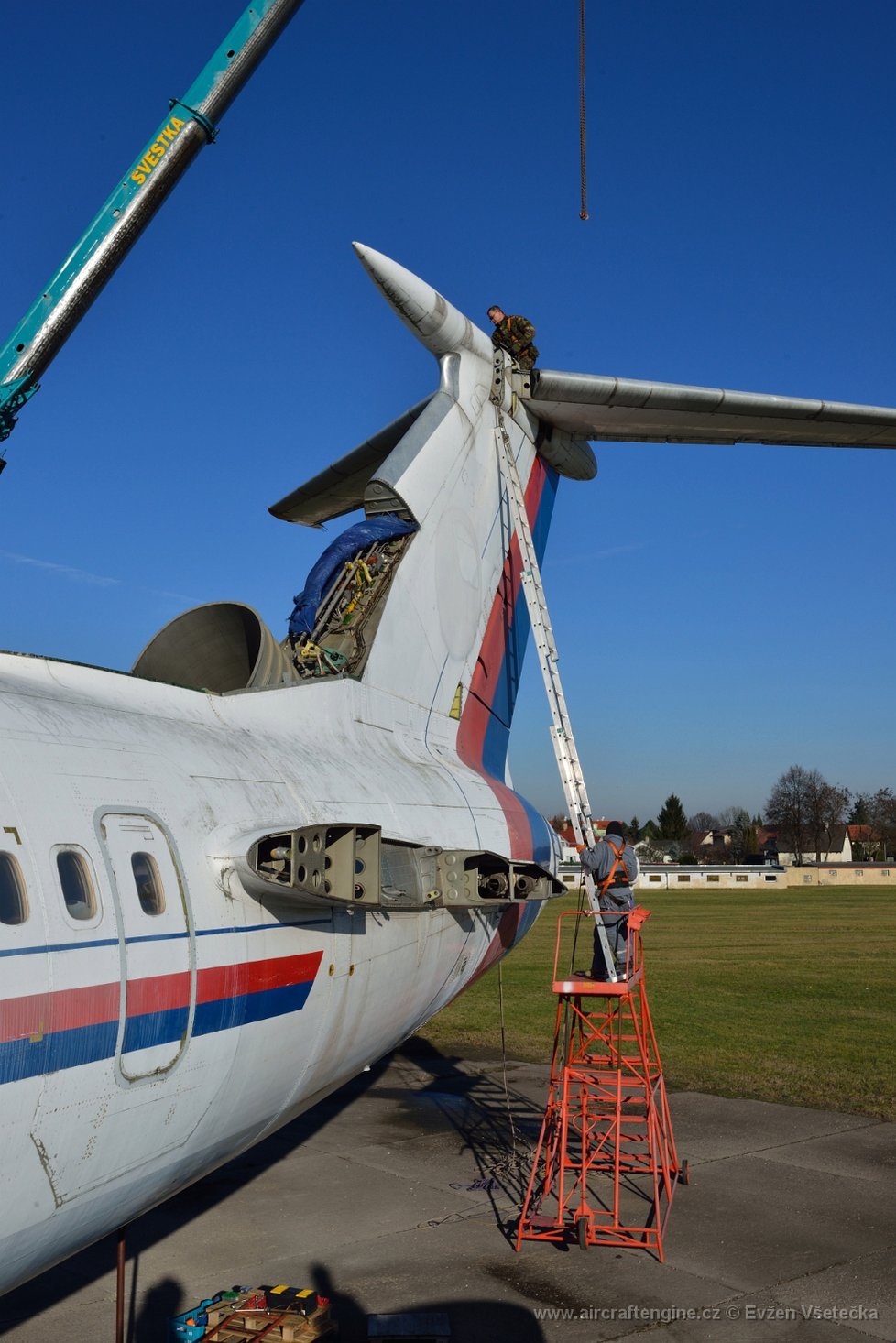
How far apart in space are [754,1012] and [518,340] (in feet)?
43.0

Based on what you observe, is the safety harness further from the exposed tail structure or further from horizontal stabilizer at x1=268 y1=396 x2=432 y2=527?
horizontal stabilizer at x1=268 y1=396 x2=432 y2=527

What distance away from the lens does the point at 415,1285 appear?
23.5 ft

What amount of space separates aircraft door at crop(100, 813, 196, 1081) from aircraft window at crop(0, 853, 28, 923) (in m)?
0.48

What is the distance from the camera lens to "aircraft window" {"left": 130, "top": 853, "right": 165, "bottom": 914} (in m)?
4.29

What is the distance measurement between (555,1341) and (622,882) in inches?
133

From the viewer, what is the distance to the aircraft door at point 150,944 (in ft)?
13.5

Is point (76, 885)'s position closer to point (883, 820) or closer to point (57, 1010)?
point (57, 1010)

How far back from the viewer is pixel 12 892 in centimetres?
367

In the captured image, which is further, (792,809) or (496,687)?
(792,809)

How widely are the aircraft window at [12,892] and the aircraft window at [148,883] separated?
1.98ft

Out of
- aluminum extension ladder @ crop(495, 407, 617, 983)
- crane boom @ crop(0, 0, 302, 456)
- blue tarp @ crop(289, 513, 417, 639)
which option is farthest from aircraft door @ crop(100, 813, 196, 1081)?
crane boom @ crop(0, 0, 302, 456)

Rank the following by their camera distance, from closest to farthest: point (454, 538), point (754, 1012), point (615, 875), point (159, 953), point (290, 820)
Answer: point (159, 953) → point (290, 820) → point (615, 875) → point (454, 538) → point (754, 1012)

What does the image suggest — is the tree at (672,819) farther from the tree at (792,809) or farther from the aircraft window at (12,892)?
the aircraft window at (12,892)

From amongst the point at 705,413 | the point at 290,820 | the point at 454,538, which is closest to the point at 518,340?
the point at 705,413
